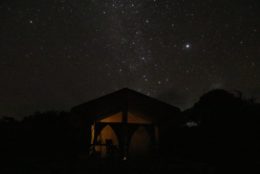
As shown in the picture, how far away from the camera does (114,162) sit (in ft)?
26.5

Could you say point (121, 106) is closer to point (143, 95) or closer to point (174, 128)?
point (143, 95)

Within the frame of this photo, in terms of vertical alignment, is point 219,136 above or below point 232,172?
above

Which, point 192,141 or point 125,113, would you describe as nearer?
point 125,113

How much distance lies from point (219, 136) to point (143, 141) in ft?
17.1

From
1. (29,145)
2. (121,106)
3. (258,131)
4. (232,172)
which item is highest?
(121,106)

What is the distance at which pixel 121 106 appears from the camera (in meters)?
12.1

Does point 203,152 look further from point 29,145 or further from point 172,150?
point 29,145

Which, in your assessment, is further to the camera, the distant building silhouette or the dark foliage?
→ the distant building silhouette

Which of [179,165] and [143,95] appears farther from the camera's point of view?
[143,95]

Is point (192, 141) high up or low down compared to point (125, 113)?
down

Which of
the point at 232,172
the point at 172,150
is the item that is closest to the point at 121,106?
the point at 172,150

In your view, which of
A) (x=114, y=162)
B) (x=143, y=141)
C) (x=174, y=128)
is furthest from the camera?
(x=143, y=141)

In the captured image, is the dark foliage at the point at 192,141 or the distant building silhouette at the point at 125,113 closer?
the dark foliage at the point at 192,141

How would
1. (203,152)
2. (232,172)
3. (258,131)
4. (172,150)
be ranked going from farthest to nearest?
1. (172,150)
2. (203,152)
3. (258,131)
4. (232,172)
